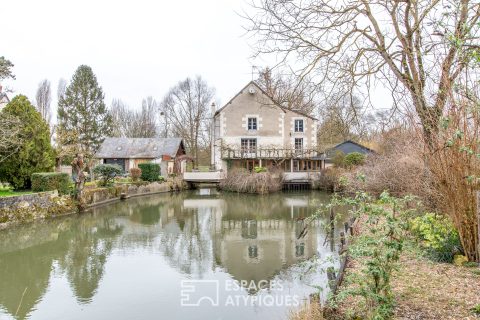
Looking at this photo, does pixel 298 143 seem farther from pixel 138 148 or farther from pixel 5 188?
pixel 5 188

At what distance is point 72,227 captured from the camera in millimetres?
13508

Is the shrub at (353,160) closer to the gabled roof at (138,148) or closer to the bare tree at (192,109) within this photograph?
the gabled roof at (138,148)

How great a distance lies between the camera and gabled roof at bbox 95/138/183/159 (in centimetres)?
3294

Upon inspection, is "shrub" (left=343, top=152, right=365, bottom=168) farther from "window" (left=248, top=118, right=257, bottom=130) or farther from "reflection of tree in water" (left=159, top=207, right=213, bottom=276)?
"reflection of tree in water" (left=159, top=207, right=213, bottom=276)

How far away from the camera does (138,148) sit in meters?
33.6

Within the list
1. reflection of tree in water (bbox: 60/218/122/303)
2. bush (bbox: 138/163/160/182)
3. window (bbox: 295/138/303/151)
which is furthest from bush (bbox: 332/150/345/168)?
reflection of tree in water (bbox: 60/218/122/303)

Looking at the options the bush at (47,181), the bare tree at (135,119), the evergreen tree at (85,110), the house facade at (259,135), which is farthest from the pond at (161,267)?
the bare tree at (135,119)

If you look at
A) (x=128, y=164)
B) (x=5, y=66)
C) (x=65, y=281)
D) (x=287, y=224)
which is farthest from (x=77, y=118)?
(x=65, y=281)

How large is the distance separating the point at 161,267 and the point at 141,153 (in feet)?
84.6

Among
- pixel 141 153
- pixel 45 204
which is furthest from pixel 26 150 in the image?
pixel 141 153

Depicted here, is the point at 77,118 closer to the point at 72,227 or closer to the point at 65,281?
the point at 72,227

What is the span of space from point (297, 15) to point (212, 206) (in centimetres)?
1364

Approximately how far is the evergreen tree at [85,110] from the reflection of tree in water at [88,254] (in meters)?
26.9

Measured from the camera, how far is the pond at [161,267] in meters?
6.18
